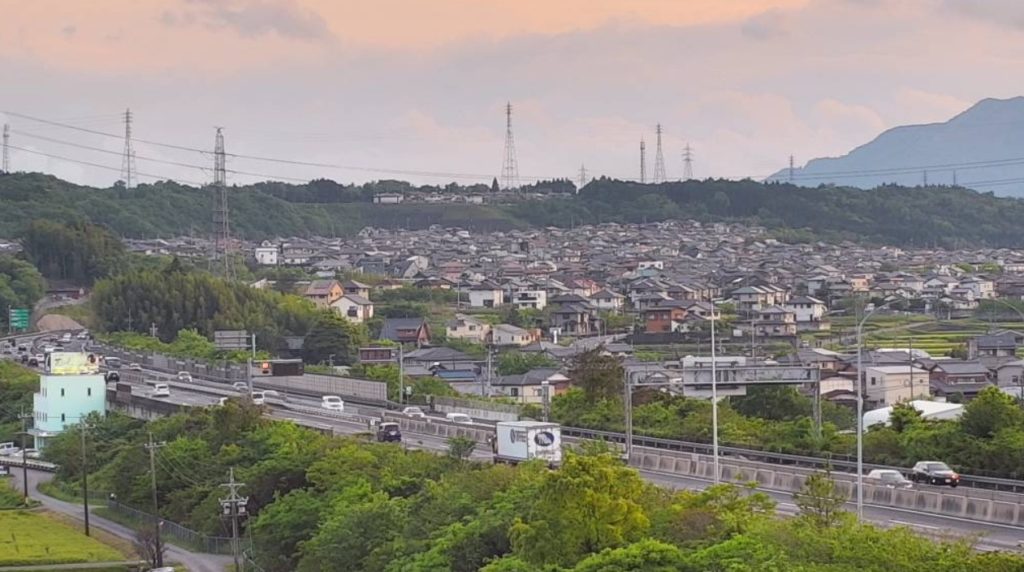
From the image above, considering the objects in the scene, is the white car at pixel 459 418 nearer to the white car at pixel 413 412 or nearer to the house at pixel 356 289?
the white car at pixel 413 412

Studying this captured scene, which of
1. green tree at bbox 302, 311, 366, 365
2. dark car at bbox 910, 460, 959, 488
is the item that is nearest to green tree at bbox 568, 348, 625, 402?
dark car at bbox 910, 460, 959, 488

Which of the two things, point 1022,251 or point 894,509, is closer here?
point 894,509

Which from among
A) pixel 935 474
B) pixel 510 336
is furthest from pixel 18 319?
pixel 935 474

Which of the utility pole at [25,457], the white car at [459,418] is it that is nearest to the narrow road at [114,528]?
the utility pole at [25,457]

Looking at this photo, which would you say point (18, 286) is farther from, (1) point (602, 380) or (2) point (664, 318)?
(1) point (602, 380)

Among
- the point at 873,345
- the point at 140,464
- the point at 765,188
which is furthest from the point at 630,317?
the point at 765,188

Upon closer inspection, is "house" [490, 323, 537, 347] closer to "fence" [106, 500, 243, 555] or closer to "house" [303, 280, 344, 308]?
"house" [303, 280, 344, 308]

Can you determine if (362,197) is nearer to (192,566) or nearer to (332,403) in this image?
(332,403)
